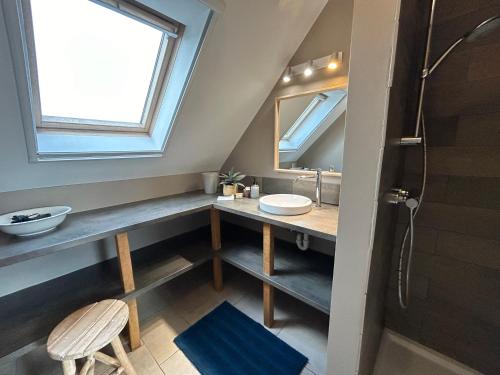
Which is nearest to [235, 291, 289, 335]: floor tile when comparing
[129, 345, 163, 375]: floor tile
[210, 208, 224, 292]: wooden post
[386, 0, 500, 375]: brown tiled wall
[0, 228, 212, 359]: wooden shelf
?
[210, 208, 224, 292]: wooden post

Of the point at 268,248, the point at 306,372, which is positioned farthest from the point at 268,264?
the point at 306,372

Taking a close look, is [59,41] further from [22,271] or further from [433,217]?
[433,217]

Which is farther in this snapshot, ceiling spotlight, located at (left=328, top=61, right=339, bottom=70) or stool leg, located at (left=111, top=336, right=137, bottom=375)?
ceiling spotlight, located at (left=328, top=61, right=339, bottom=70)

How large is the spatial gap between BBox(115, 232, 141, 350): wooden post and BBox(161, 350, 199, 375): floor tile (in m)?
0.26

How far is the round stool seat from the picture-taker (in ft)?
3.01

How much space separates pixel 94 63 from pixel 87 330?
1.46 meters

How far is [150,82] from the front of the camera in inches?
57.7

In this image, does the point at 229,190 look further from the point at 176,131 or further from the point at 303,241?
the point at 303,241

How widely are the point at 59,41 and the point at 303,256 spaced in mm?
2028

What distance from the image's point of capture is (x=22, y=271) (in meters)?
1.33

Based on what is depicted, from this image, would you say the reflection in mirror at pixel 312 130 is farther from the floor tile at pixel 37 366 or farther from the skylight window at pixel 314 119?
the floor tile at pixel 37 366

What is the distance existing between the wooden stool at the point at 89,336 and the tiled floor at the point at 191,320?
0.83ft

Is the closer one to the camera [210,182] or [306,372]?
[306,372]

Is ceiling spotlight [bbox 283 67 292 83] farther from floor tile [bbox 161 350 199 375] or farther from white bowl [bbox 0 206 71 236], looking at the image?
Answer: floor tile [bbox 161 350 199 375]
